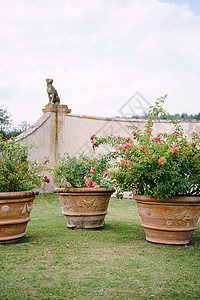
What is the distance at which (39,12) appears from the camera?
27.9 ft

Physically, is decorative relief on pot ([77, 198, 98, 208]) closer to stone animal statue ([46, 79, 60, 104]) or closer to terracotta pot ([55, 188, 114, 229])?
terracotta pot ([55, 188, 114, 229])

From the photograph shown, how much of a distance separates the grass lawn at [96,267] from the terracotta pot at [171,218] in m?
0.11

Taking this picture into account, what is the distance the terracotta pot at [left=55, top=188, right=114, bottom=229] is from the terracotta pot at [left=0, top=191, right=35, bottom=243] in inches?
33.8

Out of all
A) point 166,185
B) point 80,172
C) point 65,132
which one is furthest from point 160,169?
point 65,132

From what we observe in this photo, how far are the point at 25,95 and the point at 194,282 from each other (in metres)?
7.91

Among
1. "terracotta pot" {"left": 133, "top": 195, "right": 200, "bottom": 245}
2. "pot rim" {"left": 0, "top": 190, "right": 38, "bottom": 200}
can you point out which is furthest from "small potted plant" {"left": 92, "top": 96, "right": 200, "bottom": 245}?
"pot rim" {"left": 0, "top": 190, "right": 38, "bottom": 200}

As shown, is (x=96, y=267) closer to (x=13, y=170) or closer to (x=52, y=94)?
(x=13, y=170)

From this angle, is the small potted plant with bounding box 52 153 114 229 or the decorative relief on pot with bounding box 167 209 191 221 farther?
the small potted plant with bounding box 52 153 114 229

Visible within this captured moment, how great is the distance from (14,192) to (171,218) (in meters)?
1.83

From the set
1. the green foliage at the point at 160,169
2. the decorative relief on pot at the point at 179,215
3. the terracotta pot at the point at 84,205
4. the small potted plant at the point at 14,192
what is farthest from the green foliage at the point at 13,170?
the decorative relief on pot at the point at 179,215

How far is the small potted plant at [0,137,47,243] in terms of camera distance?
3834 millimetres

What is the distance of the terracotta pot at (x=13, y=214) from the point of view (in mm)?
3812

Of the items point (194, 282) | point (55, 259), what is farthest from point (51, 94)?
point (194, 282)

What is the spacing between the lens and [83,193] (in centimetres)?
475
